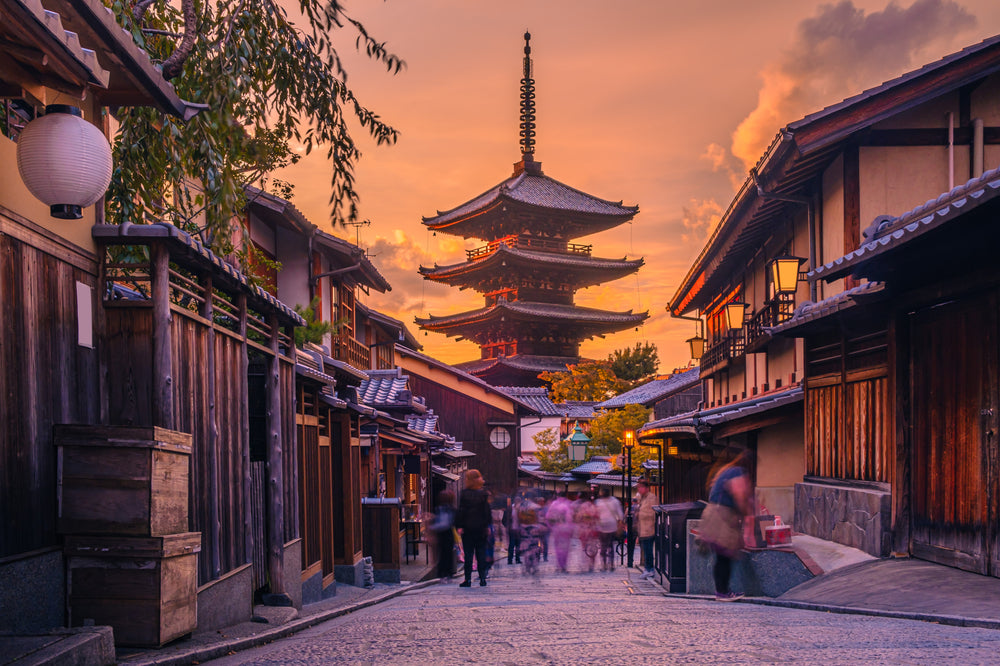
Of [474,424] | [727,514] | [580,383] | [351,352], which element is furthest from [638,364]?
[727,514]

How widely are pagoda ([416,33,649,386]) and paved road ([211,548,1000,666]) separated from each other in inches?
1709

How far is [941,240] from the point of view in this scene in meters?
8.09

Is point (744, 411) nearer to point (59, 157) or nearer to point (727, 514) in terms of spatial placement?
point (727, 514)

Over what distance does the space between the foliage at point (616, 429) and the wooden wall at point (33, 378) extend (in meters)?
36.5

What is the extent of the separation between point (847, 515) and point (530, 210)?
141ft

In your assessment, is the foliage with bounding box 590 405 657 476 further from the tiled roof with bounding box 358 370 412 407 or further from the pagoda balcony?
the tiled roof with bounding box 358 370 412 407

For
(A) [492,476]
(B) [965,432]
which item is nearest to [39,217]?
(B) [965,432]

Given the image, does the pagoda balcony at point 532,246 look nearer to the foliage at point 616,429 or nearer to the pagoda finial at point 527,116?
the pagoda finial at point 527,116

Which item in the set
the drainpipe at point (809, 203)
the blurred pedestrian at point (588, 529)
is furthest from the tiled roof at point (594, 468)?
the drainpipe at point (809, 203)

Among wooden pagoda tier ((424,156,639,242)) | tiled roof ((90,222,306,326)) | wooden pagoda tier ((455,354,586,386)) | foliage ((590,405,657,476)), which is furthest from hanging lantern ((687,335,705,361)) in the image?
wooden pagoda tier ((455,354,586,386))

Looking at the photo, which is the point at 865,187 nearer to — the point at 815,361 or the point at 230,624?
the point at 815,361

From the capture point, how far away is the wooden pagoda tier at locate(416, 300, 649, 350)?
53.6 metres

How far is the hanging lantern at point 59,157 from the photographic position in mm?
5109

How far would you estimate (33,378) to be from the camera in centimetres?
550
